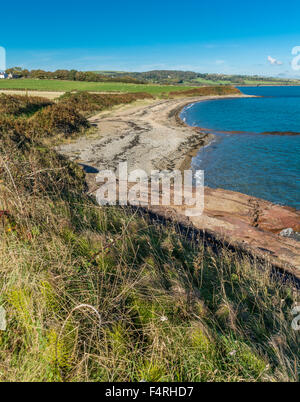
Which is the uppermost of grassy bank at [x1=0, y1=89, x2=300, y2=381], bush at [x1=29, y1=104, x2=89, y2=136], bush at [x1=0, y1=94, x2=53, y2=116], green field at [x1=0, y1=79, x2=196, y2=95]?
green field at [x1=0, y1=79, x2=196, y2=95]

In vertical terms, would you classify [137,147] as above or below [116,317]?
above

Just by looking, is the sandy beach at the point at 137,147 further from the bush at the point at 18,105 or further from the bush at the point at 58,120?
the bush at the point at 18,105

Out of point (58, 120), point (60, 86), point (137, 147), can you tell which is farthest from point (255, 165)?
point (60, 86)

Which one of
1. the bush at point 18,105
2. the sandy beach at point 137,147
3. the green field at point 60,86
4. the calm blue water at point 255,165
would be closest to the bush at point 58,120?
the sandy beach at point 137,147

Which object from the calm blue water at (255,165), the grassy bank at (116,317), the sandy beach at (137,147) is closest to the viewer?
the grassy bank at (116,317)

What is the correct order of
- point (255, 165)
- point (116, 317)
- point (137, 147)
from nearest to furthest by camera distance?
point (116, 317) < point (255, 165) < point (137, 147)

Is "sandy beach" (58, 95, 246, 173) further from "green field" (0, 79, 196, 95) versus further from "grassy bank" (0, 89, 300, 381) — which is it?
"green field" (0, 79, 196, 95)

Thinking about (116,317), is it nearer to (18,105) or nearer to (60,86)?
(18,105)

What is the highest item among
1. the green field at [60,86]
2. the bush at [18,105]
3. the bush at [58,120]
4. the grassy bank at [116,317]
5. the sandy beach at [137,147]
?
the green field at [60,86]

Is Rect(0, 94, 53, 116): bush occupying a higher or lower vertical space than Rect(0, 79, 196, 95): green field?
lower

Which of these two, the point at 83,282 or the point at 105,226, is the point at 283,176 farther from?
the point at 83,282

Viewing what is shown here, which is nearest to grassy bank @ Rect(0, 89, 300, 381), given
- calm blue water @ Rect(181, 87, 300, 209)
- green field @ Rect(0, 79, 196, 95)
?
calm blue water @ Rect(181, 87, 300, 209)

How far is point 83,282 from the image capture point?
9.02 feet

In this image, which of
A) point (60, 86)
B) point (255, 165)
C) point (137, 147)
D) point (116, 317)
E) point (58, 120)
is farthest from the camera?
point (60, 86)
